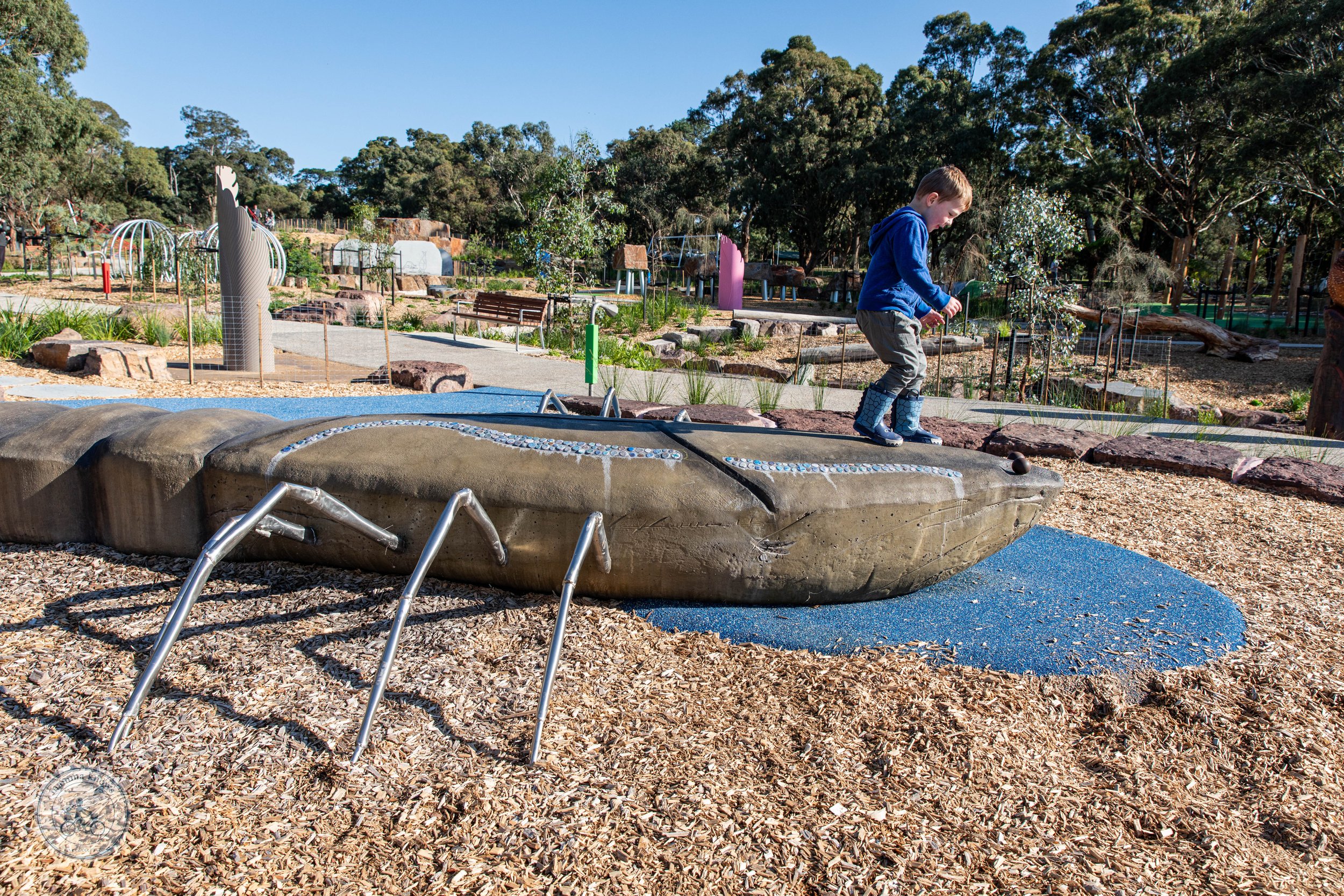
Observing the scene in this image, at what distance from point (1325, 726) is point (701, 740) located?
187 centimetres

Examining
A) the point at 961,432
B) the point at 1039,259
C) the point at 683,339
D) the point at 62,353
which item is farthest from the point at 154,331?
the point at 1039,259

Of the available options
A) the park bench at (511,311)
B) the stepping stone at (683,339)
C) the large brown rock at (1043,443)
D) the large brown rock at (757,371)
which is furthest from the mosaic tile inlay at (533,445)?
the stepping stone at (683,339)

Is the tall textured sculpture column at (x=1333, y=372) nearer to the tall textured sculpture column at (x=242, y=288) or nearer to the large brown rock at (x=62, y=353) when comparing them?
the tall textured sculpture column at (x=242, y=288)

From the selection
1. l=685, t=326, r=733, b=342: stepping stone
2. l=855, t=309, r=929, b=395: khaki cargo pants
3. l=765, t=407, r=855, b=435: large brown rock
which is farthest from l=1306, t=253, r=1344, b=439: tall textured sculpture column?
l=685, t=326, r=733, b=342: stepping stone

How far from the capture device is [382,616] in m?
2.78

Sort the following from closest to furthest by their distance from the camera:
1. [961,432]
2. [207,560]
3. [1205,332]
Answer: [207,560] < [961,432] < [1205,332]

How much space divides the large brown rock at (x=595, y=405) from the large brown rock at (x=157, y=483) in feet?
10.7

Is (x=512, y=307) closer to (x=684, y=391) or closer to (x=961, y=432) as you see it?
(x=684, y=391)

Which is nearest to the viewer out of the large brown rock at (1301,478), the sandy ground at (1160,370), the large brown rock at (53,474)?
the large brown rock at (53,474)

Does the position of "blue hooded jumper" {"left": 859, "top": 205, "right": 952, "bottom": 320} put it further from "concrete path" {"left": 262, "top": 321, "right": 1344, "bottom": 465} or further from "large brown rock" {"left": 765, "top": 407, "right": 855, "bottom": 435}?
"concrete path" {"left": 262, "top": 321, "right": 1344, "bottom": 465}

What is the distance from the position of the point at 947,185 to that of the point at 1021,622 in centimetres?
174

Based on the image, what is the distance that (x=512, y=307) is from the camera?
47.4 feet

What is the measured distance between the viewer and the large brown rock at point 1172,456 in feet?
16.9

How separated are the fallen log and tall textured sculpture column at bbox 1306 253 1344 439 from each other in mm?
6485
